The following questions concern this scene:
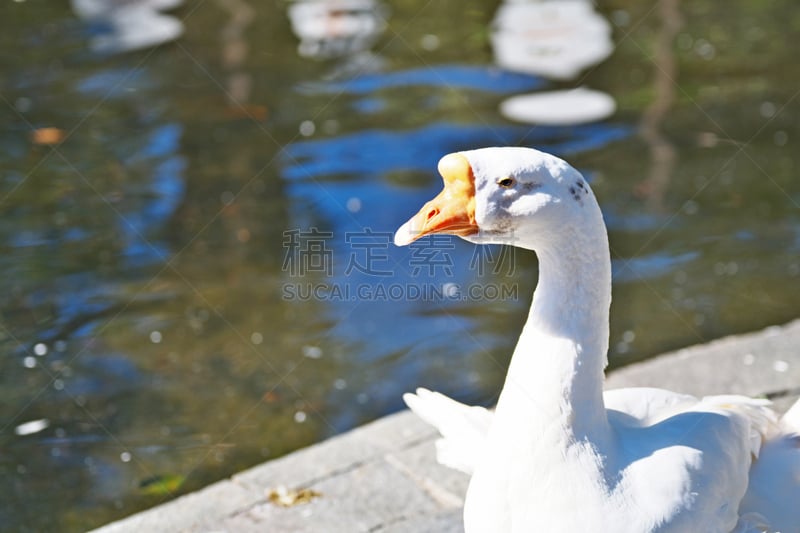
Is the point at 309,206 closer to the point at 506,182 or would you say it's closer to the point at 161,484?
the point at 161,484

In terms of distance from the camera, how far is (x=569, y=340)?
2.41 meters

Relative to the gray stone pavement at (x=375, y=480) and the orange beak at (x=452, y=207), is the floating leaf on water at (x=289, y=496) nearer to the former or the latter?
the gray stone pavement at (x=375, y=480)

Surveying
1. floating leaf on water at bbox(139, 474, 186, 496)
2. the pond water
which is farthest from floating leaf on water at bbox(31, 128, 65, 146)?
floating leaf on water at bbox(139, 474, 186, 496)

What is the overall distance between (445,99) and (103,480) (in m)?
3.79

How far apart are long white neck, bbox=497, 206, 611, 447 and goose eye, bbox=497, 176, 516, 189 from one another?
0.15 metres

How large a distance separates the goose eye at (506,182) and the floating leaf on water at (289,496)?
1.45m

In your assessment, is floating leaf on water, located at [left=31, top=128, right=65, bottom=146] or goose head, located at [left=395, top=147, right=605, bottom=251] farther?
floating leaf on water, located at [left=31, top=128, right=65, bottom=146]

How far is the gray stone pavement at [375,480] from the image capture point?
3.21m

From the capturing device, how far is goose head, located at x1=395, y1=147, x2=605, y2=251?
2.29 meters

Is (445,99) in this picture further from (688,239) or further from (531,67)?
(688,239)

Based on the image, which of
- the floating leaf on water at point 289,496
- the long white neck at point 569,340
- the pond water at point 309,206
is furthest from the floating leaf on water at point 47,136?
the long white neck at point 569,340

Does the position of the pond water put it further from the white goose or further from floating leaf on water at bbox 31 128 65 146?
the white goose

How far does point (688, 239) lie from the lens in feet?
18.2

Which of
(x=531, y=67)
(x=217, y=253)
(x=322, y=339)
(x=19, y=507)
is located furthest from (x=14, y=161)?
(x=531, y=67)
